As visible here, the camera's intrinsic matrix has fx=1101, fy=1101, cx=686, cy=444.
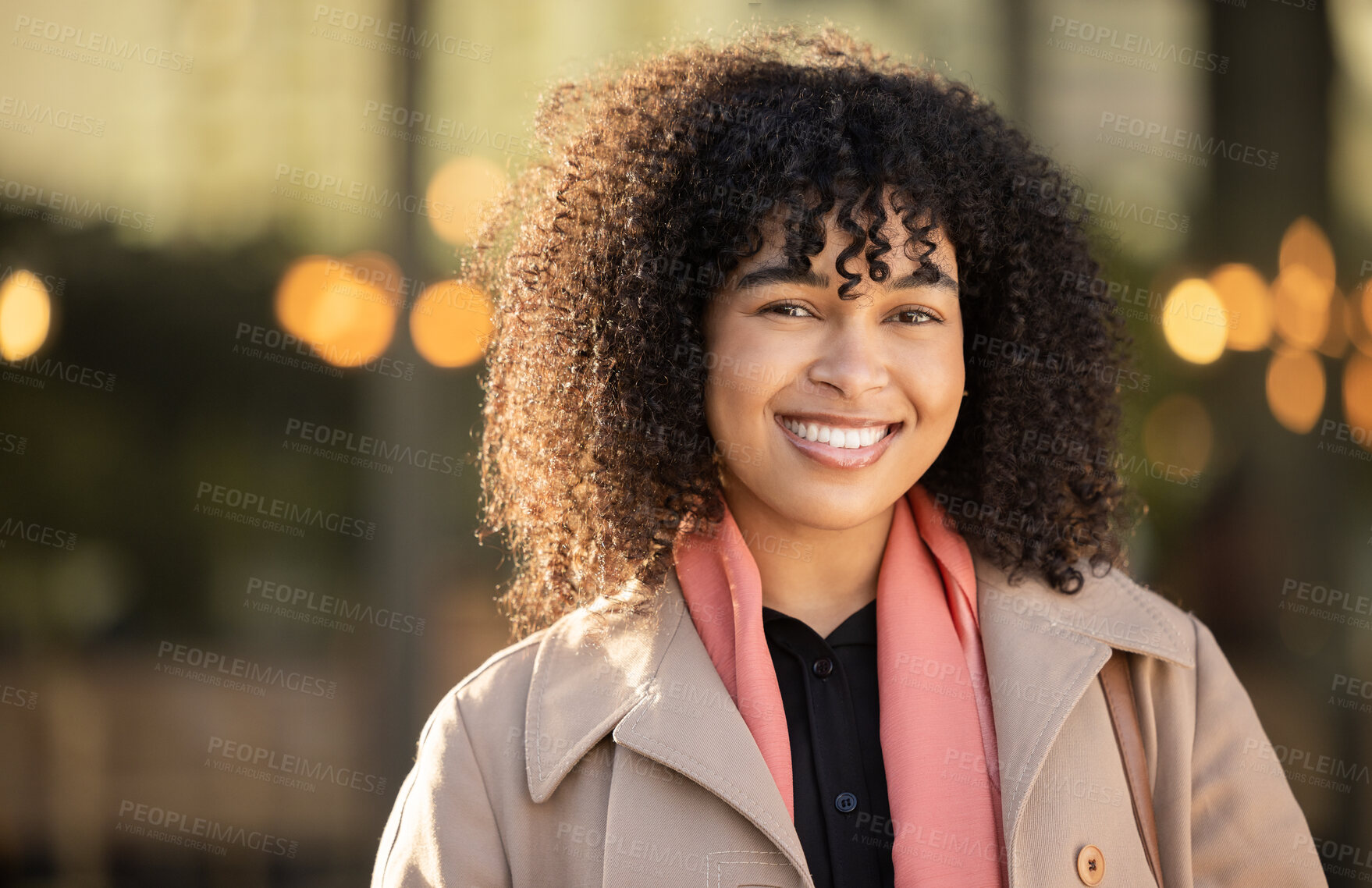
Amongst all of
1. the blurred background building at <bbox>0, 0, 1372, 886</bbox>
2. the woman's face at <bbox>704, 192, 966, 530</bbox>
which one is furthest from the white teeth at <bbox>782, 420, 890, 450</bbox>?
the blurred background building at <bbox>0, 0, 1372, 886</bbox>

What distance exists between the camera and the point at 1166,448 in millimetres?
3873

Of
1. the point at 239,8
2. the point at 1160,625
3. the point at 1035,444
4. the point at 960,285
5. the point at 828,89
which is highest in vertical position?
the point at 239,8

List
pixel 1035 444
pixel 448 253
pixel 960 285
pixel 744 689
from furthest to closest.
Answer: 1. pixel 448 253
2. pixel 1035 444
3. pixel 960 285
4. pixel 744 689

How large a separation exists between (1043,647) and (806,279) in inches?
27.5

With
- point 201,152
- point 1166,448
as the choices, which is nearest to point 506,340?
point 201,152

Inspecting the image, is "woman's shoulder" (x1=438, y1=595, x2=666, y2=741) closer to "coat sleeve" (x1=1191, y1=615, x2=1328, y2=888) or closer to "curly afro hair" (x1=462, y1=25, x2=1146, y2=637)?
"curly afro hair" (x1=462, y1=25, x2=1146, y2=637)

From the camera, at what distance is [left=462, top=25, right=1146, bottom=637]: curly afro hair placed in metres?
1.72

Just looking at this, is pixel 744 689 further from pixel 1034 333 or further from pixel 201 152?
pixel 201 152

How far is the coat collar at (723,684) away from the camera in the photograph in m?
1.61

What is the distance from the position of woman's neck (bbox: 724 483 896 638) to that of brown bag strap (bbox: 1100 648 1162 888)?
1.33ft

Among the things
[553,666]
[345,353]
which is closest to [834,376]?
[553,666]

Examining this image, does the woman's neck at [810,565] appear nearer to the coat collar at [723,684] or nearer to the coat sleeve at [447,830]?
the coat collar at [723,684]

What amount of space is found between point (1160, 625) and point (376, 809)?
2921mm

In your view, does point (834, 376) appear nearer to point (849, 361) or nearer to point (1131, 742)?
point (849, 361)
